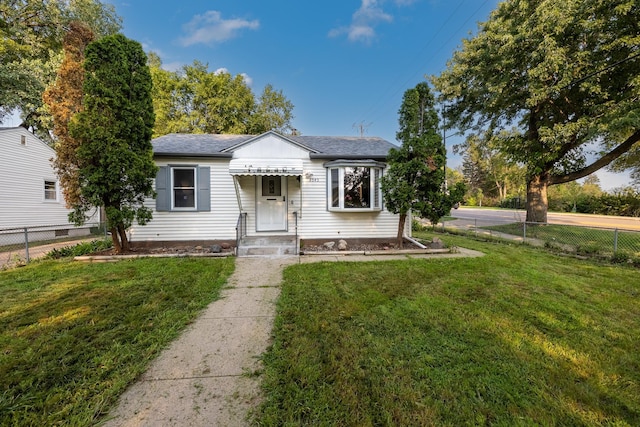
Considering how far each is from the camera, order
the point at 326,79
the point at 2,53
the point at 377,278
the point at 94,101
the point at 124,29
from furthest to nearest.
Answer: the point at 326,79, the point at 124,29, the point at 2,53, the point at 94,101, the point at 377,278

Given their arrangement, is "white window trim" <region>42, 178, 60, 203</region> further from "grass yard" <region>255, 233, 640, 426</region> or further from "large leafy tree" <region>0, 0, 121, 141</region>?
"grass yard" <region>255, 233, 640, 426</region>

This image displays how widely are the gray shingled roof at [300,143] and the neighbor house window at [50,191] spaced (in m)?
7.75

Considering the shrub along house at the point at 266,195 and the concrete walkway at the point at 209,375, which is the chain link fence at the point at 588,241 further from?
the concrete walkway at the point at 209,375

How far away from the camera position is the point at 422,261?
21.2ft

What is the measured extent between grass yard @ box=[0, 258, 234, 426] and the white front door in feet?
9.85

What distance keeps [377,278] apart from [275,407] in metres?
3.50

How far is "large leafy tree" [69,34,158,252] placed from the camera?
A: 5934mm

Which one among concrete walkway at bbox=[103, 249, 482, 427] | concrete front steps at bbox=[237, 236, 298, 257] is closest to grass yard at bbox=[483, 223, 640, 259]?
concrete front steps at bbox=[237, 236, 298, 257]

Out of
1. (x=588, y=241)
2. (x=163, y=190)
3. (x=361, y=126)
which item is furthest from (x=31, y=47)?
(x=588, y=241)

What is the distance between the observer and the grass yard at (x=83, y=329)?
78.4 inches

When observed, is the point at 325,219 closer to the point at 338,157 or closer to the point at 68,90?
the point at 338,157

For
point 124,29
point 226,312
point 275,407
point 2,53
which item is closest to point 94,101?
point 226,312

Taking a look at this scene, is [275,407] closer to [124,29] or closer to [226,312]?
[226,312]

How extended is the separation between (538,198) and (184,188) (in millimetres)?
15816
